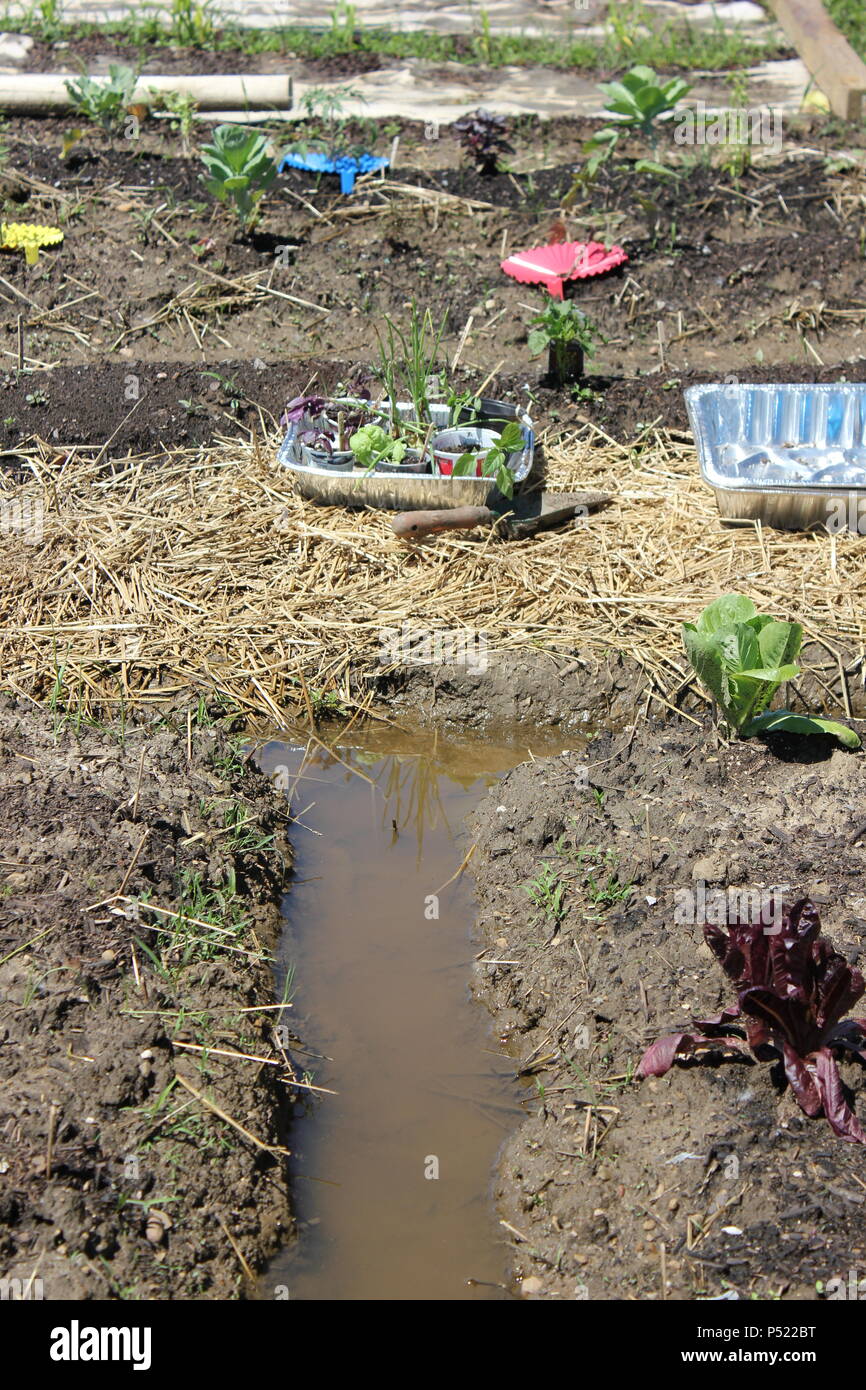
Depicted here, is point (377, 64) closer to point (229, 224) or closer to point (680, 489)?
point (229, 224)

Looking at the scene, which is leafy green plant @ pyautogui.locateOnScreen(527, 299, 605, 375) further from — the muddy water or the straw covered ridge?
the muddy water

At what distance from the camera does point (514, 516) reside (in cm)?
486

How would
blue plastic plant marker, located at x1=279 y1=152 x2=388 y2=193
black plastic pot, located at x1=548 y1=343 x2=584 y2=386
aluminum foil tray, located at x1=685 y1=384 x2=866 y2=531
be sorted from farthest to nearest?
1. blue plastic plant marker, located at x1=279 y1=152 x2=388 y2=193
2. black plastic pot, located at x1=548 y1=343 x2=584 y2=386
3. aluminum foil tray, located at x1=685 y1=384 x2=866 y2=531

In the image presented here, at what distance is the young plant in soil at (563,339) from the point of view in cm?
532

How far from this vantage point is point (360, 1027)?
10.6ft

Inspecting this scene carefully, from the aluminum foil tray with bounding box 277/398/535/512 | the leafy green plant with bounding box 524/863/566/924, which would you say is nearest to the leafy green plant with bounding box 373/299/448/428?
the aluminum foil tray with bounding box 277/398/535/512

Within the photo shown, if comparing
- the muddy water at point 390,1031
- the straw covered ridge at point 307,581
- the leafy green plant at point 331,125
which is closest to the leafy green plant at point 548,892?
the muddy water at point 390,1031

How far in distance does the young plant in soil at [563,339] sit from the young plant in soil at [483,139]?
201 centimetres

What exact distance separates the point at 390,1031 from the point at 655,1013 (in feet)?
2.20

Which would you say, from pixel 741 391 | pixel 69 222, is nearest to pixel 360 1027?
pixel 741 391

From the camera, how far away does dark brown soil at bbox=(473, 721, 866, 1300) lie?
100 inches

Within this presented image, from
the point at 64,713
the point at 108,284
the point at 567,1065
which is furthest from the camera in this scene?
the point at 108,284

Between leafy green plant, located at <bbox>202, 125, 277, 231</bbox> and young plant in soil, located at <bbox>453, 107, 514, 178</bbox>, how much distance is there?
1.35 metres
